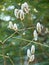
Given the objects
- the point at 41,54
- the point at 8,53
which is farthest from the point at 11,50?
the point at 41,54

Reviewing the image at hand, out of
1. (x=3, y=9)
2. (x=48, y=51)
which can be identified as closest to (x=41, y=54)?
(x=48, y=51)

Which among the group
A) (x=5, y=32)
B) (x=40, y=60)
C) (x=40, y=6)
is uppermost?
(x=40, y=6)

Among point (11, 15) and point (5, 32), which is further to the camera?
Result: point (11, 15)

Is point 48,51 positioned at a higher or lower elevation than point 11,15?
lower

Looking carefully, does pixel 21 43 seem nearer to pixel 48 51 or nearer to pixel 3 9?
pixel 48 51

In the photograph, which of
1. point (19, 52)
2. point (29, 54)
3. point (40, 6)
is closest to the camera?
point (29, 54)

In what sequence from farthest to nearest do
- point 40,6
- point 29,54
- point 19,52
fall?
point 40,6 < point 19,52 < point 29,54
